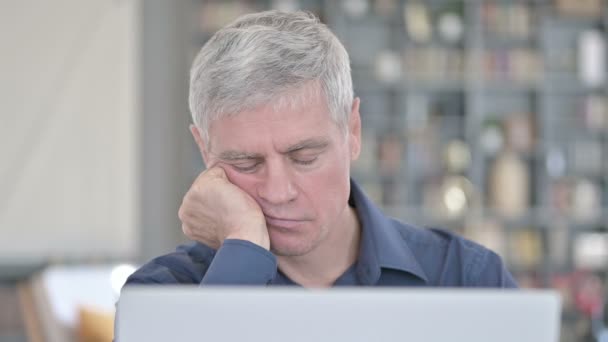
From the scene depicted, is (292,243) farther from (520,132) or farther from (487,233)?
(520,132)

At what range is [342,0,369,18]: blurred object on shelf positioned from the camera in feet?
21.8

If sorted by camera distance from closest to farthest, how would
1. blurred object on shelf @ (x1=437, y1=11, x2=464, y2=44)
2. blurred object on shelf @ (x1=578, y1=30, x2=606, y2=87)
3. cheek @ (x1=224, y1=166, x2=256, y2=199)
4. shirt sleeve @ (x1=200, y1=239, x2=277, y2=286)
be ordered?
shirt sleeve @ (x1=200, y1=239, x2=277, y2=286), cheek @ (x1=224, y1=166, x2=256, y2=199), blurred object on shelf @ (x1=437, y1=11, x2=464, y2=44), blurred object on shelf @ (x1=578, y1=30, x2=606, y2=87)

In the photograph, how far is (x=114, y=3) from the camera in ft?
22.2

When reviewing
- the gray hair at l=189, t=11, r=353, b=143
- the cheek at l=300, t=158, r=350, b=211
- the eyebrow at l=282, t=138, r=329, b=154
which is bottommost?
the cheek at l=300, t=158, r=350, b=211

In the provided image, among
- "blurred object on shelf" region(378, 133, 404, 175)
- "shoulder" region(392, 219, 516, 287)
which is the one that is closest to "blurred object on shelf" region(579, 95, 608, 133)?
"blurred object on shelf" region(378, 133, 404, 175)

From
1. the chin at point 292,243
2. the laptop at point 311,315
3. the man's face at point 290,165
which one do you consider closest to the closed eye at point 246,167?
the man's face at point 290,165

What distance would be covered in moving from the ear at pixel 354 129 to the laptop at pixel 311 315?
0.76m

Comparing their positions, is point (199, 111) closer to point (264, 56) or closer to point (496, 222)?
point (264, 56)

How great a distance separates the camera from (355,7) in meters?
6.66

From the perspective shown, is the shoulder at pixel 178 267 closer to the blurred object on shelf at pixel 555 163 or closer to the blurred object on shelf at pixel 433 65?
the blurred object on shelf at pixel 433 65

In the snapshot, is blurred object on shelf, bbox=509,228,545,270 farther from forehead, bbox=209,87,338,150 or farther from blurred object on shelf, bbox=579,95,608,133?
forehead, bbox=209,87,338,150

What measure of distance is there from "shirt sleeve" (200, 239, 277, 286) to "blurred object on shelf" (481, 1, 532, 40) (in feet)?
18.3

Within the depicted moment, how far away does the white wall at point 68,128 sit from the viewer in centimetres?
664

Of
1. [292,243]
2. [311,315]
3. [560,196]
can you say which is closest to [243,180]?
[292,243]
